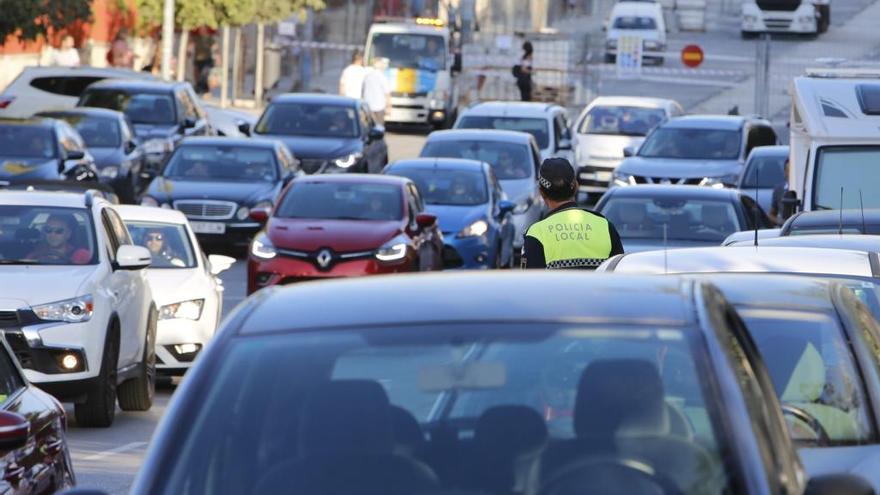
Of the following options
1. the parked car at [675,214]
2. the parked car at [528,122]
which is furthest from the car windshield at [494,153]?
the parked car at [675,214]

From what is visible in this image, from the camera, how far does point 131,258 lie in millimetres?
14430

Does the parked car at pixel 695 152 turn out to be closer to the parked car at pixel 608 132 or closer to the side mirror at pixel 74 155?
the parked car at pixel 608 132

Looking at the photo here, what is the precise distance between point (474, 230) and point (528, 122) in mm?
9341

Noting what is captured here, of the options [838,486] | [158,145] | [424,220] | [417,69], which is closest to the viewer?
[838,486]

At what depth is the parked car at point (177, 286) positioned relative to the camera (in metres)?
17.2

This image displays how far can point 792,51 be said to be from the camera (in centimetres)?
6297

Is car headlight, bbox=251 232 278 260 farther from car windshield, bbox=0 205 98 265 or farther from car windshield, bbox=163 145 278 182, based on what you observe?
car windshield, bbox=0 205 98 265

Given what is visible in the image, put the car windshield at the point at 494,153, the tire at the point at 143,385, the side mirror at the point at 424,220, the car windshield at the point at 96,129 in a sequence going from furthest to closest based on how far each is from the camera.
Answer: the car windshield at the point at 96,129 → the car windshield at the point at 494,153 → the side mirror at the point at 424,220 → the tire at the point at 143,385

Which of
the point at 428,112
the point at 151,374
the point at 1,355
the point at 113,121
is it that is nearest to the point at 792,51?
the point at 428,112

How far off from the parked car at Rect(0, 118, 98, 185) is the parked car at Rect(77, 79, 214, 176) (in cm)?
571

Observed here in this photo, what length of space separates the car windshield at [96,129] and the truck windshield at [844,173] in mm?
13951

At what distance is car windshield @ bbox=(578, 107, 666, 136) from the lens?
116 ft

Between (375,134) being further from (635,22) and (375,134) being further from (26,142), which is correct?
(635,22)

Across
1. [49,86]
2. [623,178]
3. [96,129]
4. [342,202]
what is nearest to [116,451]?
[342,202]
